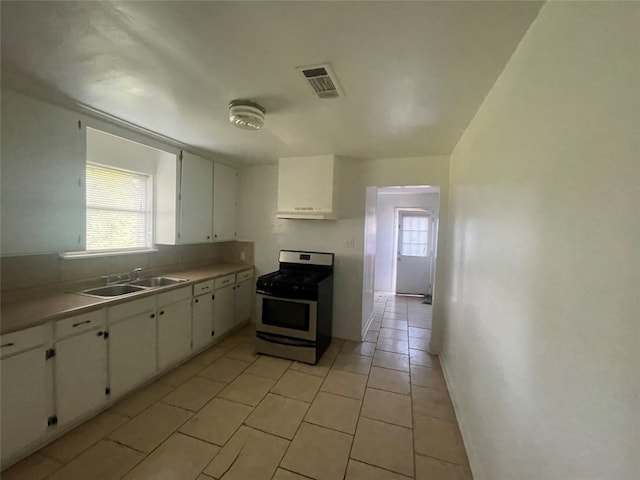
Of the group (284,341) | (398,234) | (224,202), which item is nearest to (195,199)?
(224,202)

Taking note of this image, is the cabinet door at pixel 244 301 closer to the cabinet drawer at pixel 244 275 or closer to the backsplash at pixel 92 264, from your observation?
the cabinet drawer at pixel 244 275

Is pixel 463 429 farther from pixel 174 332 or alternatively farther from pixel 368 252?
pixel 174 332

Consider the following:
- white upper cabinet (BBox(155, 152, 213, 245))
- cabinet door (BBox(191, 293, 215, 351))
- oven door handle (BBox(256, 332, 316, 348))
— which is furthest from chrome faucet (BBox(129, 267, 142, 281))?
oven door handle (BBox(256, 332, 316, 348))

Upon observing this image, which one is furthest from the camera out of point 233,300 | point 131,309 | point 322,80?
point 233,300

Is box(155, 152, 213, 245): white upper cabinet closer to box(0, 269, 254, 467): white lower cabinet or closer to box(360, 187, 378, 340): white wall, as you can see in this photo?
box(0, 269, 254, 467): white lower cabinet

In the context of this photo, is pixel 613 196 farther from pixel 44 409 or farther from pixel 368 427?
pixel 44 409

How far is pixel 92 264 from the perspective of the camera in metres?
2.55

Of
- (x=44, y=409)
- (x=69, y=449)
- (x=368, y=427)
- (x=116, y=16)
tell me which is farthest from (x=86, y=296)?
(x=368, y=427)

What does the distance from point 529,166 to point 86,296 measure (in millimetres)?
3101

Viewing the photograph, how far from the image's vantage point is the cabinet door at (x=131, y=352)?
7.06ft

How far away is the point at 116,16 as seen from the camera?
1.13m

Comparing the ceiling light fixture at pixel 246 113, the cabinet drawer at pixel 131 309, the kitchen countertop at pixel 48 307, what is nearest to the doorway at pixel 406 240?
→ the ceiling light fixture at pixel 246 113

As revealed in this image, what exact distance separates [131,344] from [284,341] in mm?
1468

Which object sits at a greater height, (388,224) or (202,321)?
(388,224)
